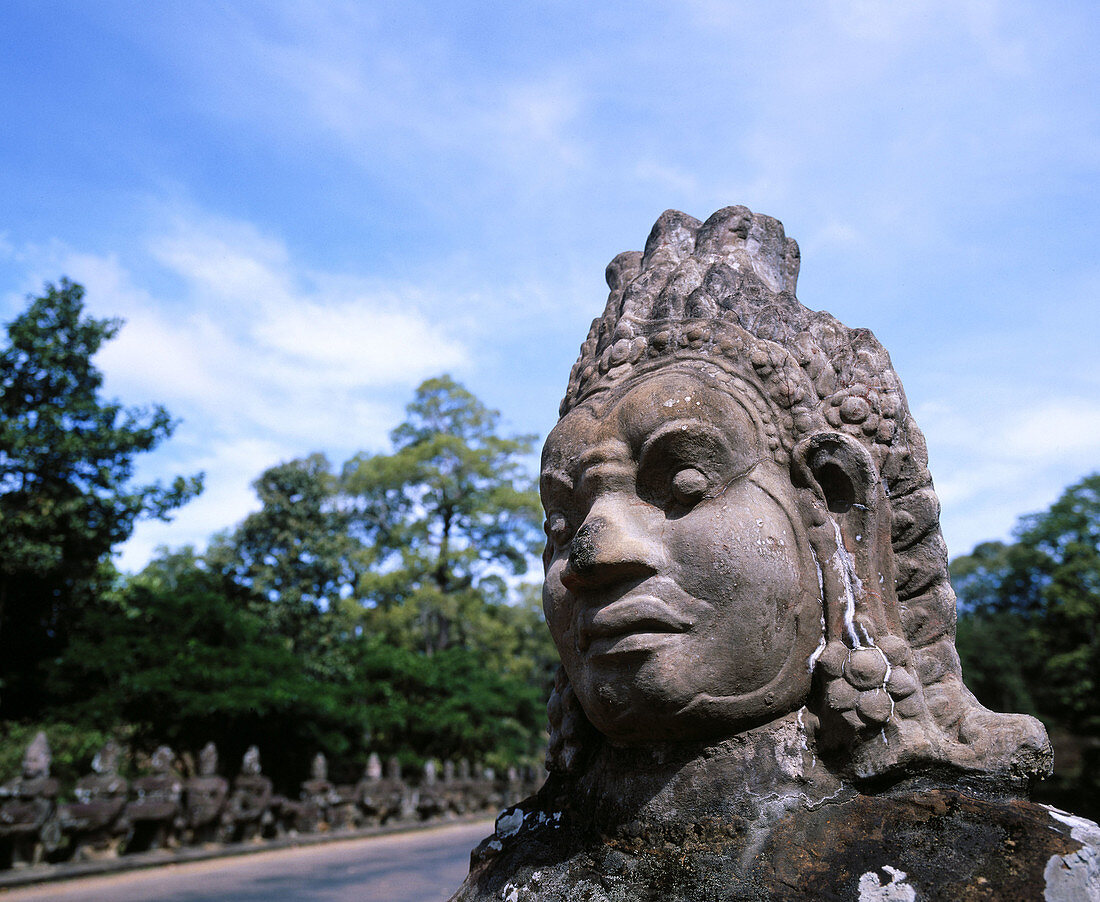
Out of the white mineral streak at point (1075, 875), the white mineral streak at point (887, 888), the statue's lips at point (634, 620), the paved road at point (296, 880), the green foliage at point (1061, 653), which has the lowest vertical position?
the paved road at point (296, 880)

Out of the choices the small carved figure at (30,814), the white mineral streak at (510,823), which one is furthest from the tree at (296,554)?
the white mineral streak at (510,823)

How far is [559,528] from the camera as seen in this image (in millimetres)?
2658

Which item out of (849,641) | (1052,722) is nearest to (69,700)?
(849,641)

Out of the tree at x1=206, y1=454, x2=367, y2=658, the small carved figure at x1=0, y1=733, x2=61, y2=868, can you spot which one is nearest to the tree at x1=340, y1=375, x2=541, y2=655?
the tree at x1=206, y1=454, x2=367, y2=658

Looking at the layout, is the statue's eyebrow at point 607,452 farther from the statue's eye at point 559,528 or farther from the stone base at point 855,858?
the stone base at point 855,858

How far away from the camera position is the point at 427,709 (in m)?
16.6

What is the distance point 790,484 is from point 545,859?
136cm

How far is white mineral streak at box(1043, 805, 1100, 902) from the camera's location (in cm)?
178

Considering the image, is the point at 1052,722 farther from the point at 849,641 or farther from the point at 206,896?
the point at 849,641

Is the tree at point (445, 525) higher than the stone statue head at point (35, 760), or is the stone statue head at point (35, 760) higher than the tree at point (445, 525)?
the tree at point (445, 525)

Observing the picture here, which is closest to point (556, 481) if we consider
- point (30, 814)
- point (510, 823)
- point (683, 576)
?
point (683, 576)

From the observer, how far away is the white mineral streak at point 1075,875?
178cm

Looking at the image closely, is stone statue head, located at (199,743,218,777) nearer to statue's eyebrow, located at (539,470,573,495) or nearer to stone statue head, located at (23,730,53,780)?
stone statue head, located at (23,730,53,780)

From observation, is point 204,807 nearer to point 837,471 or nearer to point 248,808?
point 248,808
